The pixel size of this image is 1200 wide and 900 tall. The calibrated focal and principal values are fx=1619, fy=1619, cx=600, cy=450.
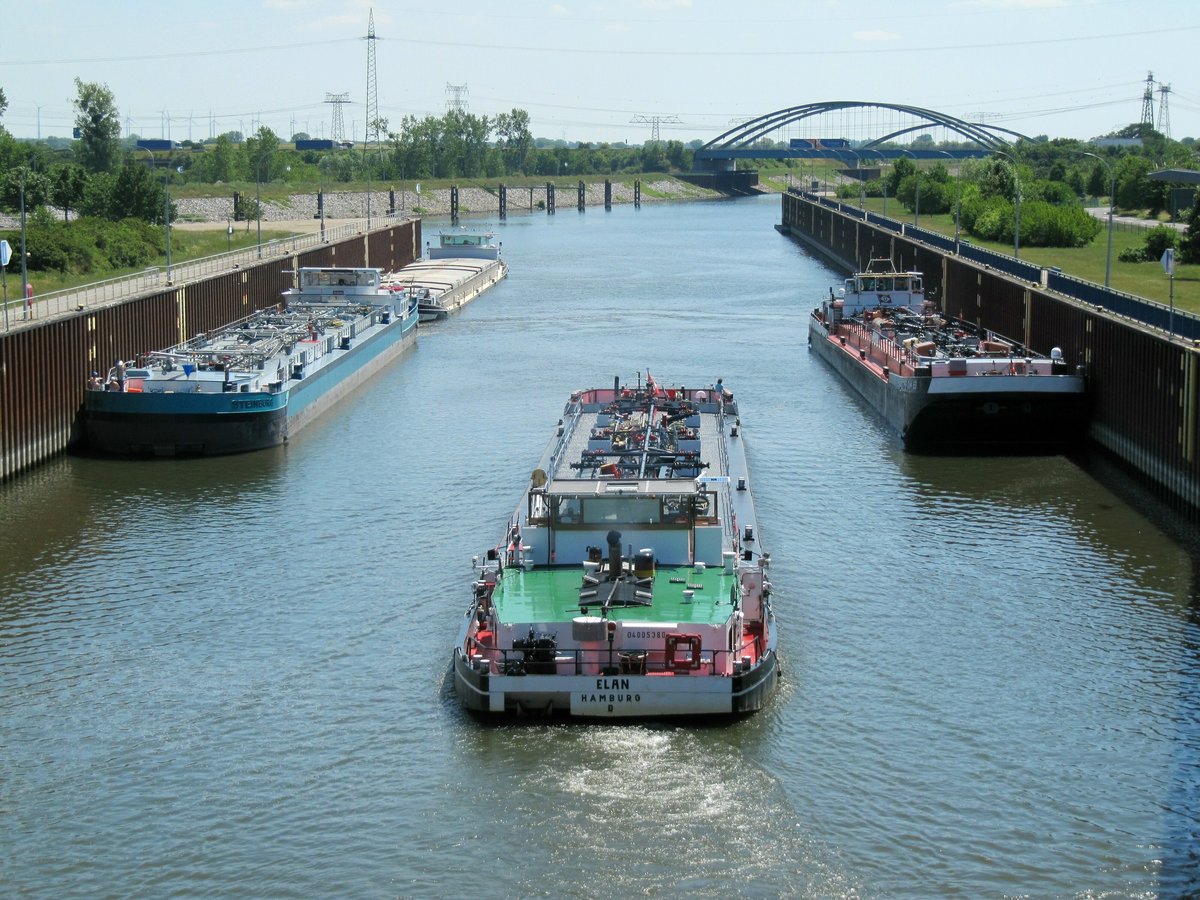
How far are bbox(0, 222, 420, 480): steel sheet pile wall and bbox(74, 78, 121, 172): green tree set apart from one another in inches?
3432

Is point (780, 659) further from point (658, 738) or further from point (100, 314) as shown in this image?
point (100, 314)

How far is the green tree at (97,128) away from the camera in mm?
148125

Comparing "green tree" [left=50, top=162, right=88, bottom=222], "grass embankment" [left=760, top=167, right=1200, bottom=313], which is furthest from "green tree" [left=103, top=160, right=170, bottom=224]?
"grass embankment" [left=760, top=167, right=1200, bottom=313]

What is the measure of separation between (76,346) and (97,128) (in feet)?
368

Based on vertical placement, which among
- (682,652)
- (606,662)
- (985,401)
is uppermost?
(985,401)

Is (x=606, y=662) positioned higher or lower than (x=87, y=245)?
lower

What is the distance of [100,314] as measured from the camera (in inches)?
1879

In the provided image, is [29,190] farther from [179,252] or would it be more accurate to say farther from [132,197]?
[179,252]

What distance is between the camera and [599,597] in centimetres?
2462

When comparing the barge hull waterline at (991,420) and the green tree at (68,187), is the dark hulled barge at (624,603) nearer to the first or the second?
the barge hull waterline at (991,420)

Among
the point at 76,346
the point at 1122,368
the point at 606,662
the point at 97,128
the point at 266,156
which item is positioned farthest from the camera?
the point at 266,156

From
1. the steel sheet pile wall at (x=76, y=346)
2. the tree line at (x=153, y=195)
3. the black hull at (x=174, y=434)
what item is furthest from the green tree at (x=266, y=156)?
the black hull at (x=174, y=434)

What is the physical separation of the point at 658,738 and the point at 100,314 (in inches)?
1206

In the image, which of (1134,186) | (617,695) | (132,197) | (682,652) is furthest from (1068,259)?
(617,695)
